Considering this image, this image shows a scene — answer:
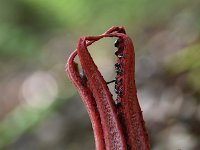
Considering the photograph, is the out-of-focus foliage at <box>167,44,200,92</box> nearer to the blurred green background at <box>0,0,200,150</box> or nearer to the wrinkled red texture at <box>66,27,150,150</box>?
the blurred green background at <box>0,0,200,150</box>

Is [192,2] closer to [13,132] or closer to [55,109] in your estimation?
[55,109]

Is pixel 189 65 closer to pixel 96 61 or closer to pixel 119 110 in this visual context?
pixel 119 110

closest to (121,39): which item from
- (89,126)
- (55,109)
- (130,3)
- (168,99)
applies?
(168,99)

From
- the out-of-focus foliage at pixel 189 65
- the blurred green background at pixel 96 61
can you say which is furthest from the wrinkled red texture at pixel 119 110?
the out-of-focus foliage at pixel 189 65

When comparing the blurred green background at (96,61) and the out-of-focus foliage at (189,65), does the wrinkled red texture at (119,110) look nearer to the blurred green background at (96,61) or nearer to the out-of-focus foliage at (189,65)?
the blurred green background at (96,61)

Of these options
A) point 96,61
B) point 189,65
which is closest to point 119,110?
point 189,65

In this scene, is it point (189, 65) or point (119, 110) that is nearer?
point (119, 110)
